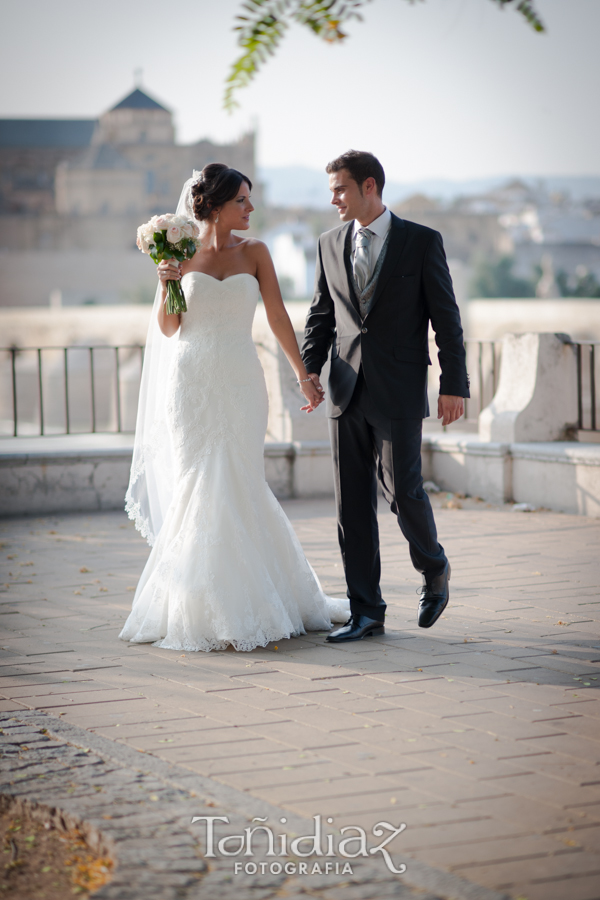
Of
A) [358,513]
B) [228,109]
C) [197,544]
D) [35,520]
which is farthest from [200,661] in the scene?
[35,520]

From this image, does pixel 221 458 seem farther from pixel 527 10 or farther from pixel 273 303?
pixel 527 10

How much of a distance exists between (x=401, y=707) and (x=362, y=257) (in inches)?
73.2

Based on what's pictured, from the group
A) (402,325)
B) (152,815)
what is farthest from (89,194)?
(152,815)

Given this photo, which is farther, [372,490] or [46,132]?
[46,132]

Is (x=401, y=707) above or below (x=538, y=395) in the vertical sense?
below

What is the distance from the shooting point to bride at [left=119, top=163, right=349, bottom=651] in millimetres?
4387

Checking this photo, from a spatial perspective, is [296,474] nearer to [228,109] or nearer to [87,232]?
[228,109]

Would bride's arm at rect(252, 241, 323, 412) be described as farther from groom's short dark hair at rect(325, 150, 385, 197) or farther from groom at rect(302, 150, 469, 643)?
groom's short dark hair at rect(325, 150, 385, 197)

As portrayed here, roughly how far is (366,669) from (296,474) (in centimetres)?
484

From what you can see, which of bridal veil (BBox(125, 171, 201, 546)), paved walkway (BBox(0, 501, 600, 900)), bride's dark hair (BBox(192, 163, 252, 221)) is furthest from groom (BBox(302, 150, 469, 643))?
bridal veil (BBox(125, 171, 201, 546))

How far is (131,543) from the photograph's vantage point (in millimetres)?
6898

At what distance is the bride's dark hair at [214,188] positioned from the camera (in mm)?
4492

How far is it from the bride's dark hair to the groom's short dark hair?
0.49 m

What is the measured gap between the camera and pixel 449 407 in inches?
167
